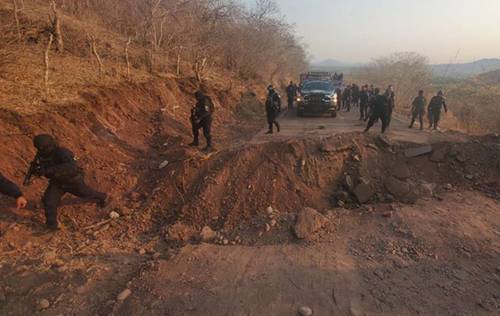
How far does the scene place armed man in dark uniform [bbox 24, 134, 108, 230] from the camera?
201 inches

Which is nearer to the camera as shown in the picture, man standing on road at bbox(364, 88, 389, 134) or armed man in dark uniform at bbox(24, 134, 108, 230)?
armed man in dark uniform at bbox(24, 134, 108, 230)

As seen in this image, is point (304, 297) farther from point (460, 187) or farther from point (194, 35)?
point (194, 35)

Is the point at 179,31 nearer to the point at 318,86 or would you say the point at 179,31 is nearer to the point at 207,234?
the point at 318,86

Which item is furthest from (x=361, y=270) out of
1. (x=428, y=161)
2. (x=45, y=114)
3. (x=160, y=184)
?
(x=45, y=114)

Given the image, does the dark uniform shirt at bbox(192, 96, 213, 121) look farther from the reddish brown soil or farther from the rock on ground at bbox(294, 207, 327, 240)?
the rock on ground at bbox(294, 207, 327, 240)

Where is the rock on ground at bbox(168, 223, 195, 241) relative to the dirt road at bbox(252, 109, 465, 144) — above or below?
below

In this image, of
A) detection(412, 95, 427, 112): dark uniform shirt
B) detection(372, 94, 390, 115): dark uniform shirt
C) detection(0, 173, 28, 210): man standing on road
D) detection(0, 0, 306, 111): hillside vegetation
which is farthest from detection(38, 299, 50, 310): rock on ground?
detection(412, 95, 427, 112): dark uniform shirt

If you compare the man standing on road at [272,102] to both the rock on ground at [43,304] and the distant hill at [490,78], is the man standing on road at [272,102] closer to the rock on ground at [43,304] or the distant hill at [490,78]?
the rock on ground at [43,304]

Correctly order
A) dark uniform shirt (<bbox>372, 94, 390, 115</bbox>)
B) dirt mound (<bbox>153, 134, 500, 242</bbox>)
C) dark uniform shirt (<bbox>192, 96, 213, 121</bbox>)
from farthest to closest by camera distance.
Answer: dark uniform shirt (<bbox>372, 94, 390, 115</bbox>) < dark uniform shirt (<bbox>192, 96, 213, 121</bbox>) < dirt mound (<bbox>153, 134, 500, 242</bbox>)

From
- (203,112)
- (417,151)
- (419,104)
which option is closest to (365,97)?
(419,104)

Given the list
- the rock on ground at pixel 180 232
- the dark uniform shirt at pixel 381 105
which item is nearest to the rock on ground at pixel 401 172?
the dark uniform shirt at pixel 381 105

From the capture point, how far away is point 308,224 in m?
5.65

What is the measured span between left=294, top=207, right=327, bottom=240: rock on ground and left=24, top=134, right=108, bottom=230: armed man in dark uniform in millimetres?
3633

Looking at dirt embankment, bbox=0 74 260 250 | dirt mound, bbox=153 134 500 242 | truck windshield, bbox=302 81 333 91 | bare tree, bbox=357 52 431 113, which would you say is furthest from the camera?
bare tree, bbox=357 52 431 113
